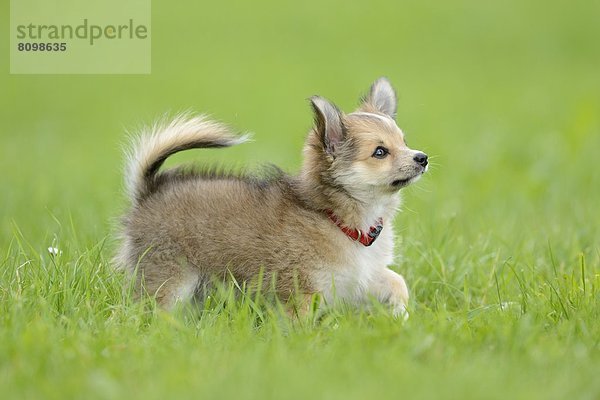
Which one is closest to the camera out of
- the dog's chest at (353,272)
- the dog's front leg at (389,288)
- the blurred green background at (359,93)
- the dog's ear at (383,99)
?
the dog's chest at (353,272)

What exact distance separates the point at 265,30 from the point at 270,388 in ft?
53.7

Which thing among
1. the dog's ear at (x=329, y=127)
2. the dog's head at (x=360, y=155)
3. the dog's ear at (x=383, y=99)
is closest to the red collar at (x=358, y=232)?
the dog's head at (x=360, y=155)

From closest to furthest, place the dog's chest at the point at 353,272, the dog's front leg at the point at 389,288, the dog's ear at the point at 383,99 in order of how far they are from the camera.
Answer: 1. the dog's chest at the point at 353,272
2. the dog's front leg at the point at 389,288
3. the dog's ear at the point at 383,99

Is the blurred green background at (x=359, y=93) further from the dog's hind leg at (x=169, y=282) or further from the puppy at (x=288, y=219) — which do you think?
the dog's hind leg at (x=169, y=282)

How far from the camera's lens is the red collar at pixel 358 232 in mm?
5492

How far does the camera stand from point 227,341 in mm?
4492

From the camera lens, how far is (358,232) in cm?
551

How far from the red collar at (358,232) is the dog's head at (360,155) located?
174mm

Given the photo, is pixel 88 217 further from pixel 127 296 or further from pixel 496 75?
pixel 496 75

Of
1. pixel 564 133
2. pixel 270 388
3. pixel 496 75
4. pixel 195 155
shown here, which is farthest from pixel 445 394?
pixel 496 75

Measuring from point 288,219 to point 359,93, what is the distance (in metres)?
8.54

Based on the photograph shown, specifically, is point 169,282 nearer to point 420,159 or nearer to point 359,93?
point 420,159

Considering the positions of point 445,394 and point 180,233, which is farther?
point 180,233

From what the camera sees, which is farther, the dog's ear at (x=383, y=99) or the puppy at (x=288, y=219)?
the dog's ear at (x=383, y=99)
